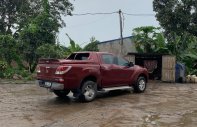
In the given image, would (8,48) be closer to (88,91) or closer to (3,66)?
(3,66)

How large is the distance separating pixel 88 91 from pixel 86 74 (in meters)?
0.67

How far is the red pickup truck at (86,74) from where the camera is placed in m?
11.2

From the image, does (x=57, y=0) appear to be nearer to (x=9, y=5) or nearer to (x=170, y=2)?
(x=9, y=5)

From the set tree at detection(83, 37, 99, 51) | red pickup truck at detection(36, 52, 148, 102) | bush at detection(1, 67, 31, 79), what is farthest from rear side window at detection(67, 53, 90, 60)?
tree at detection(83, 37, 99, 51)

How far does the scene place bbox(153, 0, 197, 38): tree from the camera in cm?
3375

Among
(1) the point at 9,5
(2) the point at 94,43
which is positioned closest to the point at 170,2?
(2) the point at 94,43

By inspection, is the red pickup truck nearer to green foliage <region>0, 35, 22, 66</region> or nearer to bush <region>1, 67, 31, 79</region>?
bush <region>1, 67, 31, 79</region>

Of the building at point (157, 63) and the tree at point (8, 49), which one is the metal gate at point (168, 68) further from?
the tree at point (8, 49)

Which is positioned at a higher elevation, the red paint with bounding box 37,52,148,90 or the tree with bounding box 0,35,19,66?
the tree with bounding box 0,35,19,66

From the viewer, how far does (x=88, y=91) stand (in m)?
11.9

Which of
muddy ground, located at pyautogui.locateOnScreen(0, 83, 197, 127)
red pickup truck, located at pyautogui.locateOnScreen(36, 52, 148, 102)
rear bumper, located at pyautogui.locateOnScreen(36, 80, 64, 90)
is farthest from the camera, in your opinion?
red pickup truck, located at pyautogui.locateOnScreen(36, 52, 148, 102)

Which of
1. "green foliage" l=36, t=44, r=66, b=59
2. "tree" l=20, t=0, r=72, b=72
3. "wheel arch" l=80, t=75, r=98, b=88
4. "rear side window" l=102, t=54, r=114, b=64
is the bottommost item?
"wheel arch" l=80, t=75, r=98, b=88

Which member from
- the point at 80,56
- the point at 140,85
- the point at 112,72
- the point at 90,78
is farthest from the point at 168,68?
the point at 90,78

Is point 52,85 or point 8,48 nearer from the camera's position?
point 52,85
